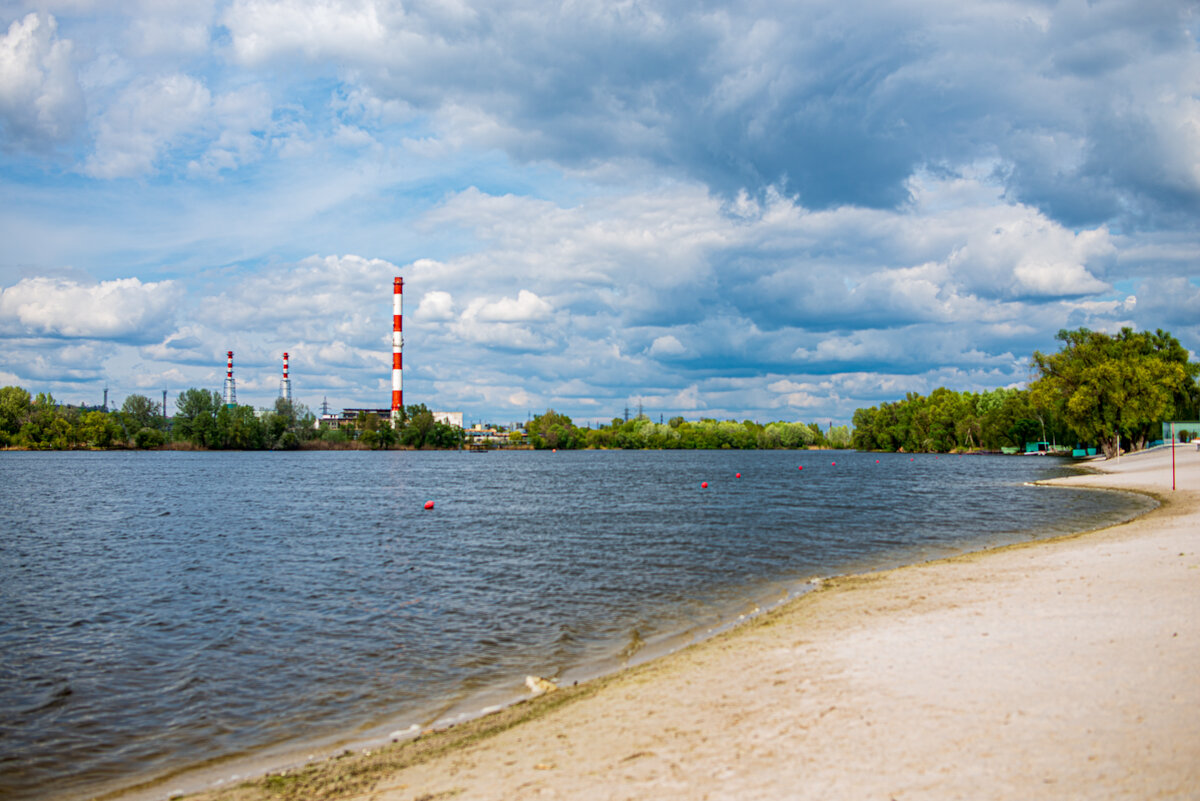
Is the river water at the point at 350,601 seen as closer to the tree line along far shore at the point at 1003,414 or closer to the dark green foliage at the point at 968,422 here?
the tree line along far shore at the point at 1003,414

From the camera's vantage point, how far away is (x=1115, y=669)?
27.9ft

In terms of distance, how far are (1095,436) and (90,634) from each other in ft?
331

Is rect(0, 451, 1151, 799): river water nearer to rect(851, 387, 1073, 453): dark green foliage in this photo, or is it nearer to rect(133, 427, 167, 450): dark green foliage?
rect(851, 387, 1073, 453): dark green foliage

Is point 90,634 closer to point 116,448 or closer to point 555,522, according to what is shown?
point 555,522

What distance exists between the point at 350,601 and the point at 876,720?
598 inches

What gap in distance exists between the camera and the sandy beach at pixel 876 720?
6.18 meters

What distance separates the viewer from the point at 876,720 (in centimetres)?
759

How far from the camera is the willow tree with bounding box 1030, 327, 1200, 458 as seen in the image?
78250 mm

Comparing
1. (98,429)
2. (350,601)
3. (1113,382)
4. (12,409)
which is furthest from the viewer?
(98,429)

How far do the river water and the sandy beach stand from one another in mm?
2617

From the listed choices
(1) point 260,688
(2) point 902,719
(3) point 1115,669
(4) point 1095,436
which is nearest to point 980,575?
(3) point 1115,669

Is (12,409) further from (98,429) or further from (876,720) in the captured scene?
(876,720)

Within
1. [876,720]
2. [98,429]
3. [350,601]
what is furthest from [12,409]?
[876,720]

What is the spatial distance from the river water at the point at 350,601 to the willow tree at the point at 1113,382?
1650 inches
